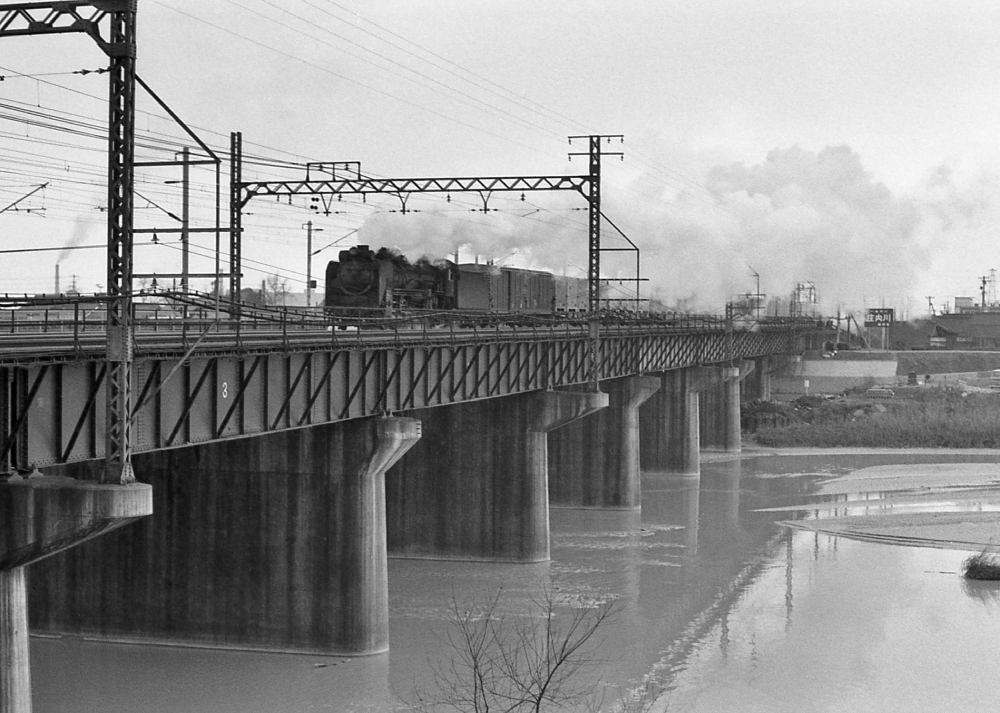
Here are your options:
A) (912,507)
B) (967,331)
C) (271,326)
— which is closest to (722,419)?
(912,507)

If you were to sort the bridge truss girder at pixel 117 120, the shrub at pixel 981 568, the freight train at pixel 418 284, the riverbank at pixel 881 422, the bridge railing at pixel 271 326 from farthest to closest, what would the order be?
the riverbank at pixel 881 422
the freight train at pixel 418 284
the shrub at pixel 981 568
the bridge railing at pixel 271 326
the bridge truss girder at pixel 117 120

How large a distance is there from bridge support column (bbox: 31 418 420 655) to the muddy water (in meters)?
0.78

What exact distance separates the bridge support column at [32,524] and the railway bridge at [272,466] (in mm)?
36

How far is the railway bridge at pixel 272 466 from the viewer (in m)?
21.6

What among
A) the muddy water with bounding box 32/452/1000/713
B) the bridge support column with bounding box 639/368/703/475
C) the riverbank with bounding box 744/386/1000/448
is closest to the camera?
the muddy water with bounding box 32/452/1000/713

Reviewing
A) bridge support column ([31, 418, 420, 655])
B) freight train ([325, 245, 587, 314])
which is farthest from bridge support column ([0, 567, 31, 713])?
freight train ([325, 245, 587, 314])

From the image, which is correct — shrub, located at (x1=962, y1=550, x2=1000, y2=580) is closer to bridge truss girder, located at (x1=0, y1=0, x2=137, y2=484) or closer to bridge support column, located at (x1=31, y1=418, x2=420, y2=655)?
bridge support column, located at (x1=31, y1=418, x2=420, y2=655)

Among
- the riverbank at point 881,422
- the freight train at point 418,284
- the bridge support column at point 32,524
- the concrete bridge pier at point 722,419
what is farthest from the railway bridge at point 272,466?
the riverbank at point 881,422

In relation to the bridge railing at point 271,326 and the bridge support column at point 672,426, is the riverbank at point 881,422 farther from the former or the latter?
the bridge railing at point 271,326

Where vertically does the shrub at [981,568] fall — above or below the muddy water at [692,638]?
above

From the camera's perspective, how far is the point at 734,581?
45.9 m

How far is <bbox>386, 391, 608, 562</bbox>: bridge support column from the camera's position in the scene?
4806cm

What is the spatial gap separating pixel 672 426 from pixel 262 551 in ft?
152

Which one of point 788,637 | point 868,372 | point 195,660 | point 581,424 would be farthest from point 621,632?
point 868,372
